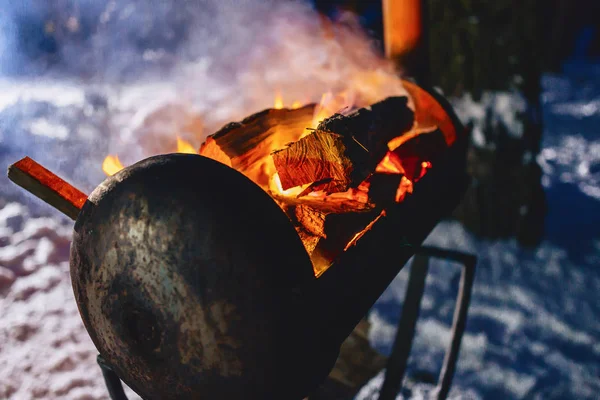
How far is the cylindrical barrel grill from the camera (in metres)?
1.10

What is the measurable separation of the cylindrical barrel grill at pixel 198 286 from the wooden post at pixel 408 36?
1.69 m

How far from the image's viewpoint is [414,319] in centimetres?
251

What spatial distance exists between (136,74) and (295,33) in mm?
3050

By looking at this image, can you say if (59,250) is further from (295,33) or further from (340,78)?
(295,33)

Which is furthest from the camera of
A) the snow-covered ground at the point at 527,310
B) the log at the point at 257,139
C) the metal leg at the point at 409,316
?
the snow-covered ground at the point at 527,310

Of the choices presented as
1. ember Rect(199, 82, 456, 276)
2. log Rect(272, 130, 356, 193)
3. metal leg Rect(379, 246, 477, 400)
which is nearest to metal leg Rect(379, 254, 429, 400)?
metal leg Rect(379, 246, 477, 400)

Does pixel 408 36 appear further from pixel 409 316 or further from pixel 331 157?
pixel 409 316

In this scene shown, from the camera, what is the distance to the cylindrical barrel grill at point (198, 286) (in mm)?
1100

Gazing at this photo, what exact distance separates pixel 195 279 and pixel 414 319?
1.75 meters

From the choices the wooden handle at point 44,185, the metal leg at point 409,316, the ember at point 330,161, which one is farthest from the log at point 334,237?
the metal leg at point 409,316

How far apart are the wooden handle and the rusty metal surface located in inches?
10.5

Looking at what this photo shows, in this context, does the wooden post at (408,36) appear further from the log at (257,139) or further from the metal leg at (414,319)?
the metal leg at (414,319)

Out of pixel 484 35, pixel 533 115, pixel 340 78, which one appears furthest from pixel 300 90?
pixel 533 115

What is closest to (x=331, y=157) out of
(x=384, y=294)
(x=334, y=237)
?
(x=334, y=237)
